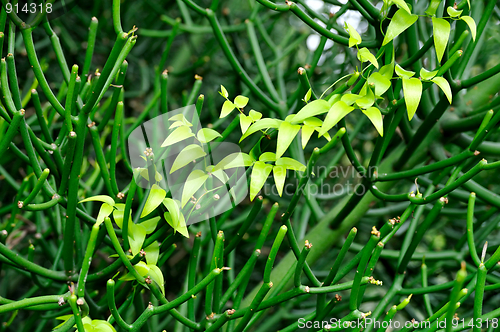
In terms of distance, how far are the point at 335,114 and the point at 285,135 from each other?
6cm

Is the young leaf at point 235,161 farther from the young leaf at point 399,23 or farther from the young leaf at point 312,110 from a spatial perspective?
the young leaf at point 399,23

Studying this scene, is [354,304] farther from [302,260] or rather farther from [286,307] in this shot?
[286,307]

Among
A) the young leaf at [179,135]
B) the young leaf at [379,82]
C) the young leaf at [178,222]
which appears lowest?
the young leaf at [178,222]

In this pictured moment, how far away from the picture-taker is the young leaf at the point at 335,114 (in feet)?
1.28

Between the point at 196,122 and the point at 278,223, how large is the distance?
87 centimetres

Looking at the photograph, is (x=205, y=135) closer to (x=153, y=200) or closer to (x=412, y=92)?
(x=153, y=200)

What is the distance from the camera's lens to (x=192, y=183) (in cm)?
44

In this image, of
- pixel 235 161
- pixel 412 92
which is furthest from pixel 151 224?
pixel 412 92

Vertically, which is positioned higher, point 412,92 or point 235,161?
point 412,92

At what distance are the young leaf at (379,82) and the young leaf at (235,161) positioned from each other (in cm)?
17

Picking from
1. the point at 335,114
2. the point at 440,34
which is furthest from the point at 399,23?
the point at 335,114

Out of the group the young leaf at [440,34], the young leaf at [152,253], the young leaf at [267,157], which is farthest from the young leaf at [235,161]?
the young leaf at [440,34]

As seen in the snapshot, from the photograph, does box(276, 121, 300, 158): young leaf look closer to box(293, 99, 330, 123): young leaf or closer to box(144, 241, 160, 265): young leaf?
box(293, 99, 330, 123): young leaf

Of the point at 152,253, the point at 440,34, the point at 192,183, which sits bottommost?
the point at 152,253
